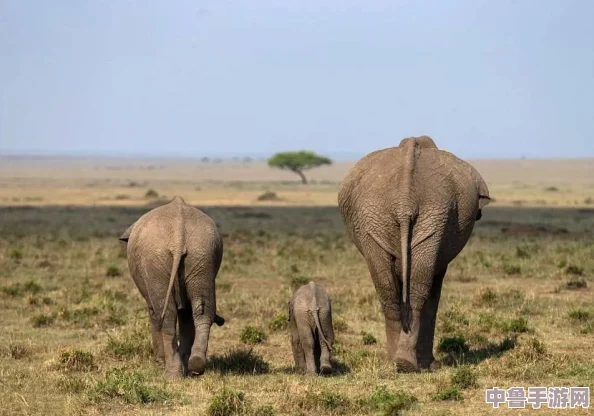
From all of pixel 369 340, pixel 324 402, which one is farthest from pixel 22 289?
pixel 324 402

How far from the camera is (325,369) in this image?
38.3 feet

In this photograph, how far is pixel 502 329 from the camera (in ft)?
49.9

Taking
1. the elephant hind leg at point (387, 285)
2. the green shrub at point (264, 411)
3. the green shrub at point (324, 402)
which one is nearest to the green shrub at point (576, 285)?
the elephant hind leg at point (387, 285)

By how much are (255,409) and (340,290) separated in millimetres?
10931

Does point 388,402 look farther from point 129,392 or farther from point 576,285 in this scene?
point 576,285

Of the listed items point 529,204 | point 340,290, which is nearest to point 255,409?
point 340,290

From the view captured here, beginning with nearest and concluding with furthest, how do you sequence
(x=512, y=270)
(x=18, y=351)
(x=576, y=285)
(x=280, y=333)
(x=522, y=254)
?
(x=18, y=351) → (x=280, y=333) → (x=576, y=285) → (x=512, y=270) → (x=522, y=254)

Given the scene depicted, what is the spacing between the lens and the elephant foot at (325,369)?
38.3 ft

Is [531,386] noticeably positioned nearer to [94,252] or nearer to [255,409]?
[255,409]

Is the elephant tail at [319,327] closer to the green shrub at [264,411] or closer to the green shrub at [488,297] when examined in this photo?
the green shrub at [264,411]

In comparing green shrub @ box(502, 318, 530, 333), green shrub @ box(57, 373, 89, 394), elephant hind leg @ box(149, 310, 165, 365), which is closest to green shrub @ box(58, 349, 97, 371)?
elephant hind leg @ box(149, 310, 165, 365)
